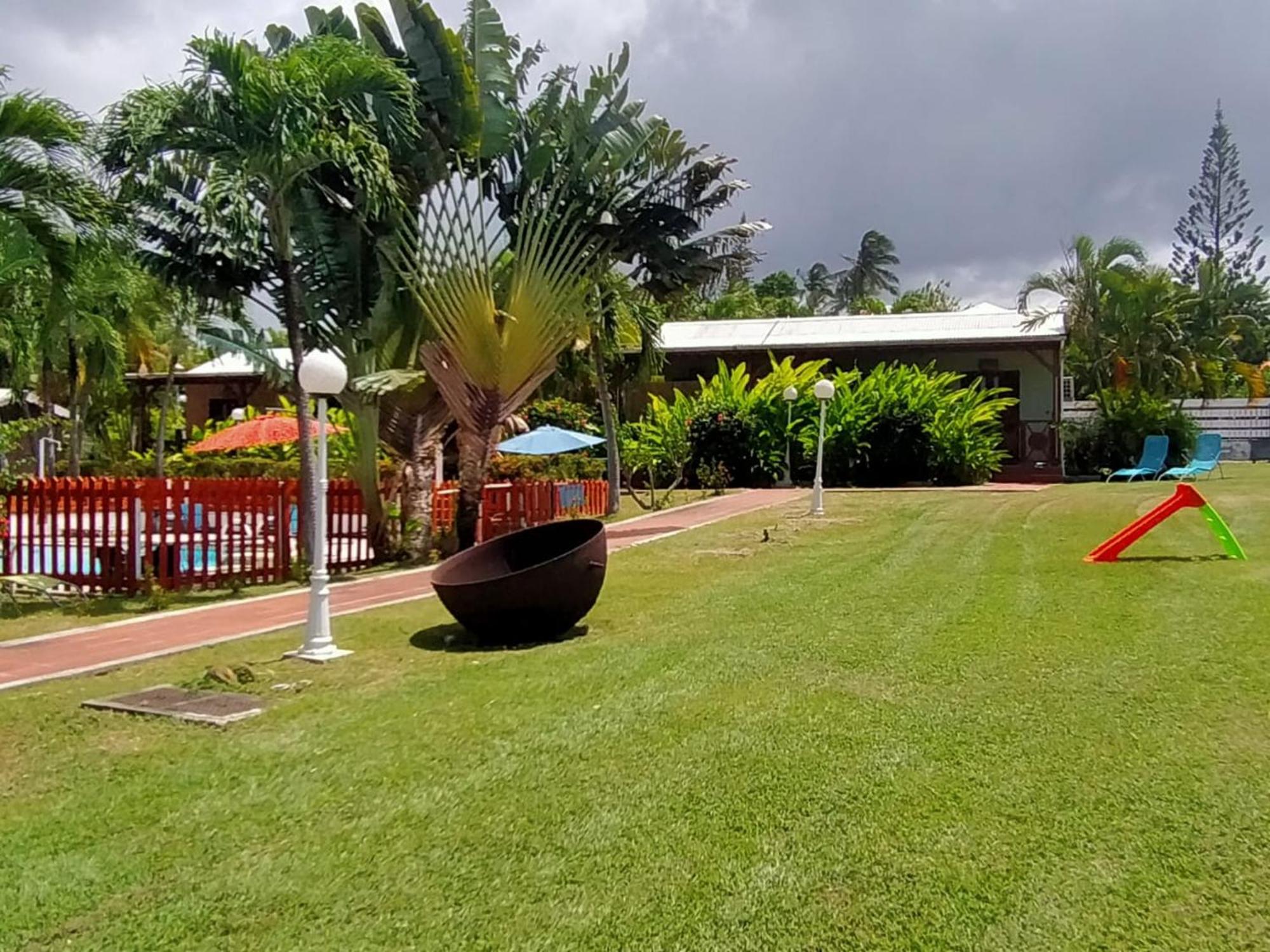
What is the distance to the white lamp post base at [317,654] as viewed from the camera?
7.55m

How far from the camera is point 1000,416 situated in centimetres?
3064

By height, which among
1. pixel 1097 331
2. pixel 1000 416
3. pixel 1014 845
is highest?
pixel 1097 331

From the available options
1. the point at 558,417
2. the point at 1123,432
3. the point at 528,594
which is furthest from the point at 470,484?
the point at 1123,432

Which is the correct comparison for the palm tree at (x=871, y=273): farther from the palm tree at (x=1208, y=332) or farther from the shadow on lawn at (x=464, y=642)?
the shadow on lawn at (x=464, y=642)

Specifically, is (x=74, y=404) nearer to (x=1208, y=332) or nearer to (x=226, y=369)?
(x=226, y=369)

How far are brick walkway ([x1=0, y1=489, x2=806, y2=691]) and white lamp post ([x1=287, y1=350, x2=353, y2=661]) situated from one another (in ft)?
3.55

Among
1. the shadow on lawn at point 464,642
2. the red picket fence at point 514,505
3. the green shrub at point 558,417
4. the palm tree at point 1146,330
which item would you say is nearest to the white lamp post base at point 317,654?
the shadow on lawn at point 464,642

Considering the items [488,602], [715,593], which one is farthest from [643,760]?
[715,593]

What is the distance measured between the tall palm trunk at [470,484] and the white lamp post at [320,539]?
5589 millimetres

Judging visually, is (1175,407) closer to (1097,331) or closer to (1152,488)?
(1097,331)

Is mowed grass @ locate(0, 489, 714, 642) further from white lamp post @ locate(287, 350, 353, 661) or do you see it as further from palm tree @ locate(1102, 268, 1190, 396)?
palm tree @ locate(1102, 268, 1190, 396)

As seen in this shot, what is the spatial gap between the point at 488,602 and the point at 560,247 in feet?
24.2

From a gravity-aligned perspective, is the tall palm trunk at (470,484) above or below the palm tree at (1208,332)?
below

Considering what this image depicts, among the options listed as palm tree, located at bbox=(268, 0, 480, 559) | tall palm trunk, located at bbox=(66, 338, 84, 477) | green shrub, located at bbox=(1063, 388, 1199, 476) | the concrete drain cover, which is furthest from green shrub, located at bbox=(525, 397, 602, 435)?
the concrete drain cover
